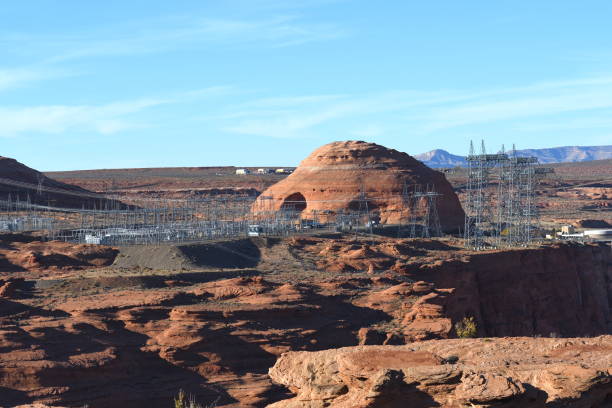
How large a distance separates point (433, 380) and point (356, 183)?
63446mm

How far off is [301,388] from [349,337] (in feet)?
61.1

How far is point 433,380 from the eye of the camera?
18375 millimetres

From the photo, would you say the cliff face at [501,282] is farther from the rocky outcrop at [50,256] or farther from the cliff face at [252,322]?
the rocky outcrop at [50,256]

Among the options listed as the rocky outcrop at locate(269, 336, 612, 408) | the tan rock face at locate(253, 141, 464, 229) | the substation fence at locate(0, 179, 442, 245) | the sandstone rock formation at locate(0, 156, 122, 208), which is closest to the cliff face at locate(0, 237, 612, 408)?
the rocky outcrop at locate(269, 336, 612, 408)

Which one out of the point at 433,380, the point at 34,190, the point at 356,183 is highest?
the point at 34,190

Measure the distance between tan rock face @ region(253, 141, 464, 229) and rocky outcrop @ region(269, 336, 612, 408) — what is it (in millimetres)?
56671

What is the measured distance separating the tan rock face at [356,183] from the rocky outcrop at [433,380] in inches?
2231

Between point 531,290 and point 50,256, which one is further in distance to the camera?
point 531,290

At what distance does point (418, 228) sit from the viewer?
76.2m

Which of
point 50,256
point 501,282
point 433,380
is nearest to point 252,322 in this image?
point 50,256

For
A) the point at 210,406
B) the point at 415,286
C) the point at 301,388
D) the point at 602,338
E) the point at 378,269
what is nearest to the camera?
the point at 301,388

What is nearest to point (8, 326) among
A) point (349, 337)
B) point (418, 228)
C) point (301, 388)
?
point (349, 337)

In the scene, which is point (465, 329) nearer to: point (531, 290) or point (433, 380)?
point (531, 290)

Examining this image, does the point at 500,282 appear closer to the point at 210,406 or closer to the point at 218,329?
the point at 218,329
